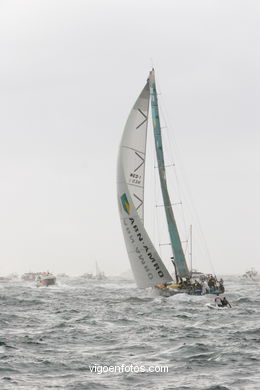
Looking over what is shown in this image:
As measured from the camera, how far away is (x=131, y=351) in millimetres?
16594

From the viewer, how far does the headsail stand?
37.0 meters

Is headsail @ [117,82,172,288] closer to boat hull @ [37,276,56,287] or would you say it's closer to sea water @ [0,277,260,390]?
→ sea water @ [0,277,260,390]

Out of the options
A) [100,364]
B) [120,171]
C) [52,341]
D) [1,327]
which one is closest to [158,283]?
[120,171]

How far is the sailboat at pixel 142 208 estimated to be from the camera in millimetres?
37103

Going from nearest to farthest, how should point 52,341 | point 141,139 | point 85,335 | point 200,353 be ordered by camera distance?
point 200,353 < point 52,341 < point 85,335 < point 141,139

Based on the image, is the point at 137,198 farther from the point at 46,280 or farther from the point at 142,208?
the point at 46,280

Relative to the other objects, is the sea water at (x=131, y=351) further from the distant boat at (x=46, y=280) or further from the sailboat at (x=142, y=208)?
the distant boat at (x=46, y=280)

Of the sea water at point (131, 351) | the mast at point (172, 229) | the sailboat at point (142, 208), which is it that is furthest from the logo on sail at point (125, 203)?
the sea water at point (131, 351)

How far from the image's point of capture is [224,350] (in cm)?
1661

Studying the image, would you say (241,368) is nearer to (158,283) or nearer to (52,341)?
(52,341)

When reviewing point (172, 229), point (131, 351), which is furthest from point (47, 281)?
point (131, 351)

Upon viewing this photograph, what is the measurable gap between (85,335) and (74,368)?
18.3 ft

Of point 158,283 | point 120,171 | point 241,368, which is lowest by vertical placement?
point 241,368

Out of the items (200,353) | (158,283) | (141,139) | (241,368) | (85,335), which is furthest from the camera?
(141,139)
